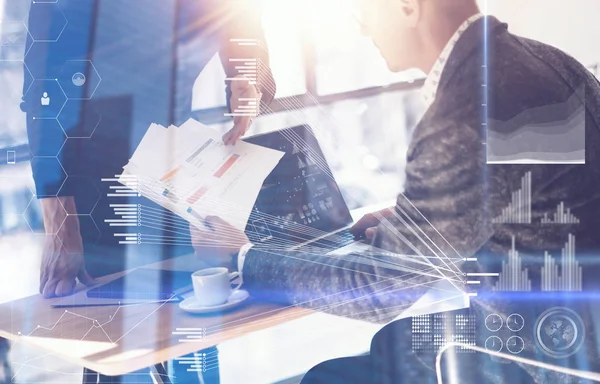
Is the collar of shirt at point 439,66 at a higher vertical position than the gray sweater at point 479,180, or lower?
higher

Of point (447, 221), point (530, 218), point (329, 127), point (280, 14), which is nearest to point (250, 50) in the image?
point (280, 14)

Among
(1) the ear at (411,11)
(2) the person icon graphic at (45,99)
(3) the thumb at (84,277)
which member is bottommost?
(3) the thumb at (84,277)

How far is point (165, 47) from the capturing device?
1022 millimetres

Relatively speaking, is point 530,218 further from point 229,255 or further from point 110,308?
point 110,308

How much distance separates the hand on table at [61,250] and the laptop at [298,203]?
38 centimetres

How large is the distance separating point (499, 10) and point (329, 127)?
0.43 m

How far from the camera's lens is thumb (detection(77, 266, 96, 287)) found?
1.06 m

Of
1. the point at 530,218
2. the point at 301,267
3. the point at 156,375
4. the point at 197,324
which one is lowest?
the point at 156,375
